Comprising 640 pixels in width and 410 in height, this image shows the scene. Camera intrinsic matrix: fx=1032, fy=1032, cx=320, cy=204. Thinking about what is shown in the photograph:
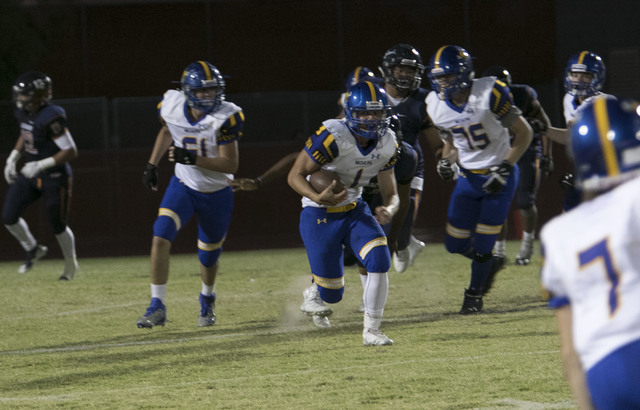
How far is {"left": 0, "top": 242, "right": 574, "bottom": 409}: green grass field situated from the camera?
185 inches

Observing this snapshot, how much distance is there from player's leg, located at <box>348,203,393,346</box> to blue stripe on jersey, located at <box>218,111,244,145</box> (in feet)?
4.61

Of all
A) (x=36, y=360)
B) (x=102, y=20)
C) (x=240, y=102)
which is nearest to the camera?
(x=36, y=360)

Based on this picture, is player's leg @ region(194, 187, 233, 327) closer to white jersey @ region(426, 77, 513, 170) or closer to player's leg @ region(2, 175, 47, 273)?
white jersey @ region(426, 77, 513, 170)

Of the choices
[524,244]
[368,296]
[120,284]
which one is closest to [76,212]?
[120,284]

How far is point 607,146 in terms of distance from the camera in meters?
2.30

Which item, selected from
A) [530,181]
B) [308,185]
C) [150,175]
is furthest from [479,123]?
[530,181]

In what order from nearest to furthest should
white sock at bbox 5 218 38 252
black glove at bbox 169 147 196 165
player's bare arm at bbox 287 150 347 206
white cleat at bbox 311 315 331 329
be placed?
1. player's bare arm at bbox 287 150 347 206
2. black glove at bbox 169 147 196 165
3. white cleat at bbox 311 315 331 329
4. white sock at bbox 5 218 38 252

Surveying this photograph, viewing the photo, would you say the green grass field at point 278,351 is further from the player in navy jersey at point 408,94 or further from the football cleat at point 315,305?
the player in navy jersey at point 408,94

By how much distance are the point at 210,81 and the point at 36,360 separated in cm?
218

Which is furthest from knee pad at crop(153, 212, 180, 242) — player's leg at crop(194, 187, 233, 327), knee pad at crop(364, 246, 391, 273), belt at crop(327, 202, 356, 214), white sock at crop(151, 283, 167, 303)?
knee pad at crop(364, 246, 391, 273)

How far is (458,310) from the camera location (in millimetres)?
7414

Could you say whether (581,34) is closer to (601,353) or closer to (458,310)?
(458,310)

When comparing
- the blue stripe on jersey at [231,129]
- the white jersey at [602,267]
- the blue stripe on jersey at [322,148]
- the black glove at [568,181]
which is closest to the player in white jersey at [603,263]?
the white jersey at [602,267]

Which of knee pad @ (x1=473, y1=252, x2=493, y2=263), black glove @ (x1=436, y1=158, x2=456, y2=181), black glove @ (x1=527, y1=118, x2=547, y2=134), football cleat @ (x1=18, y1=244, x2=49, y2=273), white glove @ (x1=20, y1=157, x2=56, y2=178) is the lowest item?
football cleat @ (x1=18, y1=244, x2=49, y2=273)
